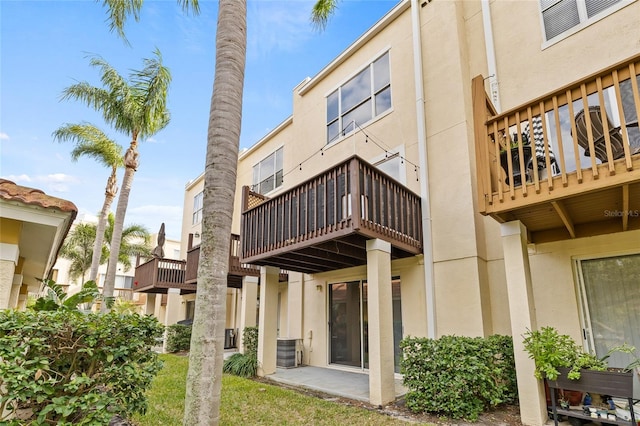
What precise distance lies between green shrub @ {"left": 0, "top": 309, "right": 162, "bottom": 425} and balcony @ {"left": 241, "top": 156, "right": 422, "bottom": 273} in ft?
11.2

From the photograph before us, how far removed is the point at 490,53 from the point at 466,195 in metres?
3.31

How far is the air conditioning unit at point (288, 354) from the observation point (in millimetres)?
9824

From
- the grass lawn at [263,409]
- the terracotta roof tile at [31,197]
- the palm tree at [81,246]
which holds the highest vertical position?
the palm tree at [81,246]

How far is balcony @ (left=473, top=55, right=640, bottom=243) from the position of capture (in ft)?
13.8

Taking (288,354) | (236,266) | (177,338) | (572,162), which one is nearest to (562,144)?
(572,162)

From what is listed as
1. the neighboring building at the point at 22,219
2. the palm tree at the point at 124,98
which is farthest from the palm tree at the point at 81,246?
the neighboring building at the point at 22,219

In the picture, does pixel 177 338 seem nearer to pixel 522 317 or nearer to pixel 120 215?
pixel 120 215

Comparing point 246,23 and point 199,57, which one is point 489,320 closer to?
point 246,23

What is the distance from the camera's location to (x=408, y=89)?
8883 mm

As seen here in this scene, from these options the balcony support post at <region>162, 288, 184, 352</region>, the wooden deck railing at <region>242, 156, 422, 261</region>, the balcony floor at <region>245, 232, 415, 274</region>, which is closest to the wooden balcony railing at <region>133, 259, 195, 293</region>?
the balcony support post at <region>162, 288, 184, 352</region>

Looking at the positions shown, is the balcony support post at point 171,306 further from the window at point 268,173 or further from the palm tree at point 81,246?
the palm tree at point 81,246

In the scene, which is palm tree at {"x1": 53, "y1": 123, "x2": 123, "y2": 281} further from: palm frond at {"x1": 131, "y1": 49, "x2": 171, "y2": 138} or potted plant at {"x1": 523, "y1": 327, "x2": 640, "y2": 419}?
potted plant at {"x1": 523, "y1": 327, "x2": 640, "y2": 419}

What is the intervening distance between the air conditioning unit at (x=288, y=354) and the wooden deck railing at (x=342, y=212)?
3.00 meters

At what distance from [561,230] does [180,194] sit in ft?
70.2
